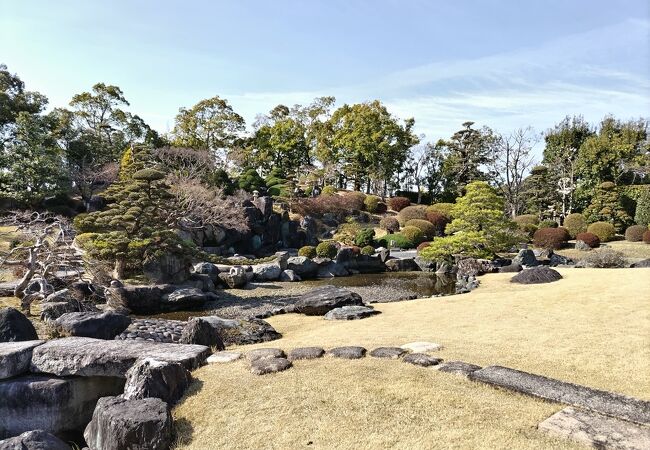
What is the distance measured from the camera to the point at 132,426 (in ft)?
12.4

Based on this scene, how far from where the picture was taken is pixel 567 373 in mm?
5199

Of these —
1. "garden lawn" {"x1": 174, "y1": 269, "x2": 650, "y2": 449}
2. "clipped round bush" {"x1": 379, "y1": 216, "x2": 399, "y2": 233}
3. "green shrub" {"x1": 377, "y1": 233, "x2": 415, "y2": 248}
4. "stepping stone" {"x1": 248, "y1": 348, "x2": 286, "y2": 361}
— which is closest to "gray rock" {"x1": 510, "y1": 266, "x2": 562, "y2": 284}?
"garden lawn" {"x1": 174, "y1": 269, "x2": 650, "y2": 449}

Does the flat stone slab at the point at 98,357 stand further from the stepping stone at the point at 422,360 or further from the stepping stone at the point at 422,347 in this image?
the stepping stone at the point at 422,347

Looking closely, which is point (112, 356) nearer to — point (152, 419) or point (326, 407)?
point (152, 419)

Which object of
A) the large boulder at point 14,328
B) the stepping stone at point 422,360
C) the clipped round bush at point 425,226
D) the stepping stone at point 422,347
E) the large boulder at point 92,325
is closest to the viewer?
the stepping stone at point 422,360

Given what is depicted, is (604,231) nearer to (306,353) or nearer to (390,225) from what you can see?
(390,225)

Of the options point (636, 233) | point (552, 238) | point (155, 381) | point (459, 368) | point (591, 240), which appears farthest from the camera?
point (636, 233)

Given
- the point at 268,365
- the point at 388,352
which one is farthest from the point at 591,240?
the point at 268,365

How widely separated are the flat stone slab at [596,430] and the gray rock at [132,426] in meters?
3.34

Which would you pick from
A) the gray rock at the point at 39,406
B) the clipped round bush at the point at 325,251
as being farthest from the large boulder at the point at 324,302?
the clipped round bush at the point at 325,251

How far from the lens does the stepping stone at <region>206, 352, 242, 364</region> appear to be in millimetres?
5672

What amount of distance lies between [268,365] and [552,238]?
23.7m

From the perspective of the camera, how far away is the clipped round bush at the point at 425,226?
28.5 m

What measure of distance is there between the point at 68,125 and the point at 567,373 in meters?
33.6
